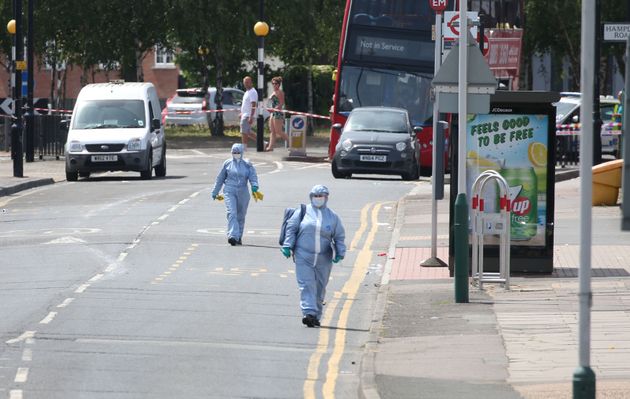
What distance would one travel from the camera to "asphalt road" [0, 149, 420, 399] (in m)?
12.2

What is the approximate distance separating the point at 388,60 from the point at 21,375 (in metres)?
25.7

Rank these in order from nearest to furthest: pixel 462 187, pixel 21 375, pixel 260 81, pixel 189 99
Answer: pixel 21 375 < pixel 462 187 < pixel 260 81 < pixel 189 99

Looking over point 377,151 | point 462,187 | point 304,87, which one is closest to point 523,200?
point 462,187

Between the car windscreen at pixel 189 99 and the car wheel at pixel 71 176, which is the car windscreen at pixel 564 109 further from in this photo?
the car windscreen at pixel 189 99

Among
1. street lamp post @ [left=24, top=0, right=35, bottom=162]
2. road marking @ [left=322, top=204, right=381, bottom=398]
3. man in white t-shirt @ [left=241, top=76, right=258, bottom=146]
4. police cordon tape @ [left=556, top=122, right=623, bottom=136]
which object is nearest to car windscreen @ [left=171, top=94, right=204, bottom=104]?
man in white t-shirt @ [left=241, top=76, right=258, bottom=146]

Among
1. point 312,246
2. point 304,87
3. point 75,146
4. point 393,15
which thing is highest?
point 393,15

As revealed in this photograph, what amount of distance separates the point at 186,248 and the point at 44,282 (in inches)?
148

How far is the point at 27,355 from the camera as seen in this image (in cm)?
1305

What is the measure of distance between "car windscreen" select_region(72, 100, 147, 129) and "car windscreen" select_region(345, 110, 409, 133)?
463 cm

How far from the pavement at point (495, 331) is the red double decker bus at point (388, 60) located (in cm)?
1478

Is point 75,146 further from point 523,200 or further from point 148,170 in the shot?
point 523,200

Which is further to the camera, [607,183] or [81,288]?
[607,183]

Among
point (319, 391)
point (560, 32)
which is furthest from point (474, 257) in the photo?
point (560, 32)

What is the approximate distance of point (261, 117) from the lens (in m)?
43.4
